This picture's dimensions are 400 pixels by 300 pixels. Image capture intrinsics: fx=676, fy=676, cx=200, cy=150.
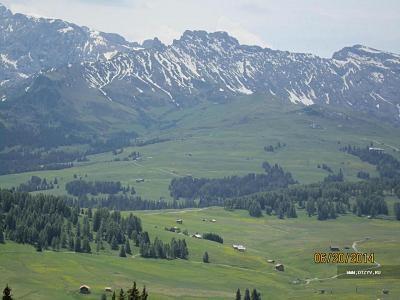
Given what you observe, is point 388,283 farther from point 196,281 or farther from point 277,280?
point 196,281

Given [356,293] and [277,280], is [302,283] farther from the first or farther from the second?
[356,293]

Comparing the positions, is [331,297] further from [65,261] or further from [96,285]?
[65,261]

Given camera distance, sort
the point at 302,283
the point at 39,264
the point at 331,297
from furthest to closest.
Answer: the point at 302,283
the point at 39,264
the point at 331,297

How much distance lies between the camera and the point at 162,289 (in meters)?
172

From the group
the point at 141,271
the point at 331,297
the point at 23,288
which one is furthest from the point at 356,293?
the point at 23,288

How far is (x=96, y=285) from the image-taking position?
6560 inches

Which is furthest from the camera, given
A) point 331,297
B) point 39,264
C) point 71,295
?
point 39,264

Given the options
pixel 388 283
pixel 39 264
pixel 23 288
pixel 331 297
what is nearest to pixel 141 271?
pixel 39 264

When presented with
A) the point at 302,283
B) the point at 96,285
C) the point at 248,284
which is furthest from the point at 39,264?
the point at 302,283

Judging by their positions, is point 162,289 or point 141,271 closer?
point 162,289

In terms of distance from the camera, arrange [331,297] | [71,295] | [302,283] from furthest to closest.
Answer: [302,283]
[331,297]
[71,295]

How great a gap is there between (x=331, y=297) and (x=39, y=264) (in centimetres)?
7758

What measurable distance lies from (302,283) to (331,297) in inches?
1112

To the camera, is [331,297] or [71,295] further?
[331,297]
